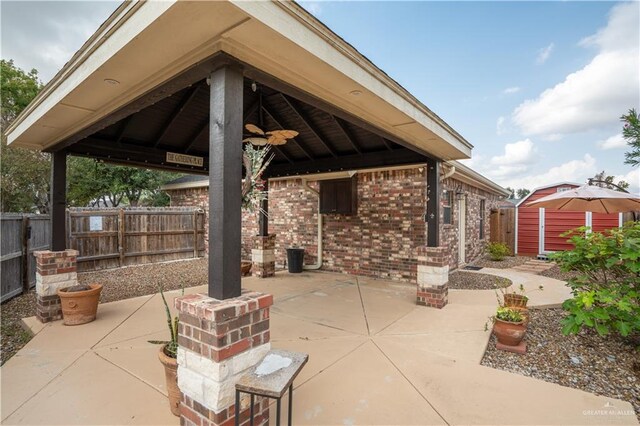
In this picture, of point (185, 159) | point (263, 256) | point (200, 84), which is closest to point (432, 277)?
point (263, 256)

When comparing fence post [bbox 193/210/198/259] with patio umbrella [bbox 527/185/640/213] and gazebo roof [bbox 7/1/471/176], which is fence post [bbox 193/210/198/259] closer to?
gazebo roof [bbox 7/1/471/176]

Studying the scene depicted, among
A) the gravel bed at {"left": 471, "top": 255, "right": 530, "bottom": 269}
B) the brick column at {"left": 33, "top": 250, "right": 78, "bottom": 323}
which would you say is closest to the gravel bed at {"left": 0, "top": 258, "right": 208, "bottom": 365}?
the brick column at {"left": 33, "top": 250, "right": 78, "bottom": 323}

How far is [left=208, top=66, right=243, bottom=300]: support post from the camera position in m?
1.90

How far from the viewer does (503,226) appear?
11.7 metres

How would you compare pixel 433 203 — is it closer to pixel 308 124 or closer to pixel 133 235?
pixel 308 124

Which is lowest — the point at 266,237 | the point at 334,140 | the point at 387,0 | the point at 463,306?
the point at 463,306

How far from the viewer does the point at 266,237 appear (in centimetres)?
715

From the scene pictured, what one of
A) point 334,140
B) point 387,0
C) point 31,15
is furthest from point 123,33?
point 31,15

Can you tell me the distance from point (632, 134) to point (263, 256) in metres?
6.80

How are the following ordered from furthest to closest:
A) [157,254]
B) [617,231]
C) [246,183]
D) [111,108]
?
[157,254]
[617,231]
[111,108]
[246,183]

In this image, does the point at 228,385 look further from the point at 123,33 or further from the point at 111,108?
the point at 111,108

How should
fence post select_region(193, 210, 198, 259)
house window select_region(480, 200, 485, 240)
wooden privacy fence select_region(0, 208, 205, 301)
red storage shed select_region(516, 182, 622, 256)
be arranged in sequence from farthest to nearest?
1. house window select_region(480, 200, 485, 240)
2. fence post select_region(193, 210, 198, 259)
3. red storage shed select_region(516, 182, 622, 256)
4. wooden privacy fence select_region(0, 208, 205, 301)

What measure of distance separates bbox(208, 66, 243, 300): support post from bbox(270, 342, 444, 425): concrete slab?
1.14 meters

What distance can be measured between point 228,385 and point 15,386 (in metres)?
2.27
